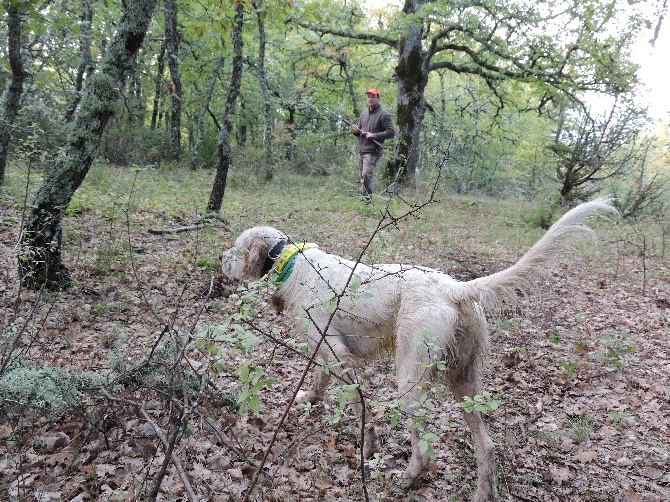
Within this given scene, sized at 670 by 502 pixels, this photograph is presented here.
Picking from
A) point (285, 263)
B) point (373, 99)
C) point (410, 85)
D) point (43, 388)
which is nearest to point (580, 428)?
point (285, 263)

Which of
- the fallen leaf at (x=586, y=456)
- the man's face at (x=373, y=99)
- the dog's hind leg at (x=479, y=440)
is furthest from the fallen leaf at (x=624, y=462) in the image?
the man's face at (x=373, y=99)

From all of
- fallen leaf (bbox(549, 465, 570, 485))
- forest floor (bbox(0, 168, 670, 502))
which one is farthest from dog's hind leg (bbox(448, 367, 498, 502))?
fallen leaf (bbox(549, 465, 570, 485))

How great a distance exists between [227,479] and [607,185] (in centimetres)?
1348

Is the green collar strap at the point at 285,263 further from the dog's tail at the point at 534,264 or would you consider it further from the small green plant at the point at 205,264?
the small green plant at the point at 205,264

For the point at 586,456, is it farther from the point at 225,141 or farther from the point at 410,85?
the point at 410,85

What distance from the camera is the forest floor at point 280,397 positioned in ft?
8.46

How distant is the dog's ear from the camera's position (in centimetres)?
385

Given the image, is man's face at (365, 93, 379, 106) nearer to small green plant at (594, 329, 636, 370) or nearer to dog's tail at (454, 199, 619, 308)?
small green plant at (594, 329, 636, 370)

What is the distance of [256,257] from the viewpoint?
385 centimetres

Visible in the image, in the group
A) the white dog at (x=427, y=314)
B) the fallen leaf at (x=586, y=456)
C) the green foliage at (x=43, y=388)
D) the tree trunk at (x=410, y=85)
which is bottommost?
the fallen leaf at (x=586, y=456)

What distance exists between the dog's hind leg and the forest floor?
0.49 ft

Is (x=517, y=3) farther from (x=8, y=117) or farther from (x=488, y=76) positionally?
(x=8, y=117)

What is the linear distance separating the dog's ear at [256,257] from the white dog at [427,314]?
0.10 meters

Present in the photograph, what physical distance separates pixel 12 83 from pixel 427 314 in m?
8.20
